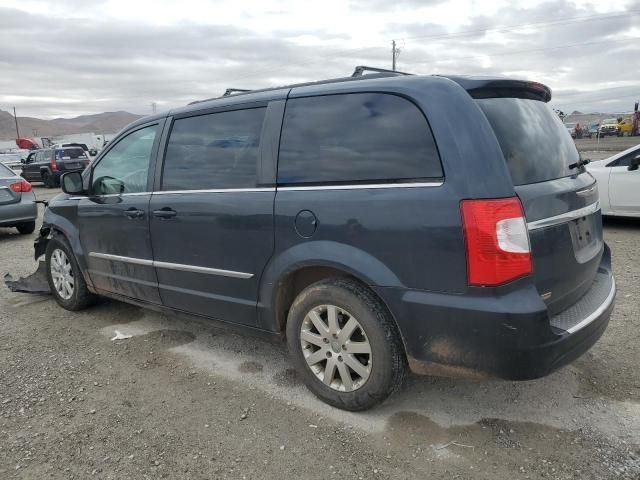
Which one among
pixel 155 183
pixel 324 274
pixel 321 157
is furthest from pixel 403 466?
Result: pixel 155 183

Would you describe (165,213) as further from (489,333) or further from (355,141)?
(489,333)

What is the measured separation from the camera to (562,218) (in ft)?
8.44

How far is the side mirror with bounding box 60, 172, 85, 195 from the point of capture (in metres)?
4.40

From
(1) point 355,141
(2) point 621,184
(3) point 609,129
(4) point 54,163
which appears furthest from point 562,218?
(3) point 609,129

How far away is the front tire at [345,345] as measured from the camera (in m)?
2.64

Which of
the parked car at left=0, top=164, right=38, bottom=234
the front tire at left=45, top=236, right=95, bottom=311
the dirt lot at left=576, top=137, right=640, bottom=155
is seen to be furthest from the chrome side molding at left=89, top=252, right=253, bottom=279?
the dirt lot at left=576, top=137, right=640, bottom=155

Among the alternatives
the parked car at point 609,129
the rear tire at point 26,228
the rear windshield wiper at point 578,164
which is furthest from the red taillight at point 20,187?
the parked car at point 609,129

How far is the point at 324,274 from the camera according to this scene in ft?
9.64

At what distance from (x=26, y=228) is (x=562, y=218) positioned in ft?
32.1

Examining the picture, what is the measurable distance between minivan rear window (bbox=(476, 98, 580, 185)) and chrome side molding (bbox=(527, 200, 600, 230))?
0.67 ft

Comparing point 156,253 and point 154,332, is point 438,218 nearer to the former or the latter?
point 156,253

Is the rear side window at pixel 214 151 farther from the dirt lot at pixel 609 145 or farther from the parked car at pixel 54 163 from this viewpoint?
the dirt lot at pixel 609 145

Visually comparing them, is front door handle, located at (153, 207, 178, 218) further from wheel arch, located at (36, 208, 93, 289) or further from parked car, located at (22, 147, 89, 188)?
parked car, located at (22, 147, 89, 188)

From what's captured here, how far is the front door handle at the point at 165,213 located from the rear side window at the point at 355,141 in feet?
3.18
